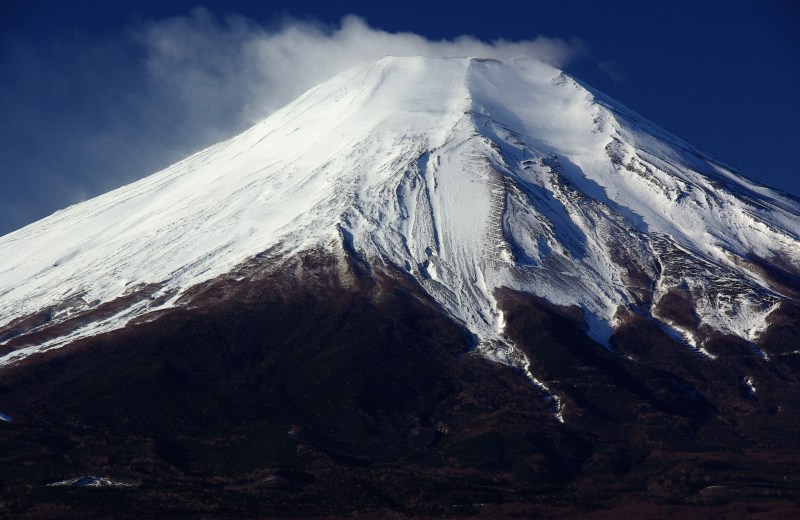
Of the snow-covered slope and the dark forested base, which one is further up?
the snow-covered slope

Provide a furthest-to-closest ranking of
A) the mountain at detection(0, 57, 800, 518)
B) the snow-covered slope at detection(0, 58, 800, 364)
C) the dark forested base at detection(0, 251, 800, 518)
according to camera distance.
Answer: the snow-covered slope at detection(0, 58, 800, 364), the mountain at detection(0, 57, 800, 518), the dark forested base at detection(0, 251, 800, 518)

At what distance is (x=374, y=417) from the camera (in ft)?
292

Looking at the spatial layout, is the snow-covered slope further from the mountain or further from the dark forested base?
the dark forested base

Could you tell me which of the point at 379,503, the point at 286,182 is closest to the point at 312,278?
the point at 286,182

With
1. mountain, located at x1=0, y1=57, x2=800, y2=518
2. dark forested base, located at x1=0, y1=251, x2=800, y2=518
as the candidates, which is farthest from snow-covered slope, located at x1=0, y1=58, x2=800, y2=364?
dark forested base, located at x1=0, y1=251, x2=800, y2=518

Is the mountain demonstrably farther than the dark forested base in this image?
Yes

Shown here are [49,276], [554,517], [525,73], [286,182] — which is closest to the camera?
[554,517]

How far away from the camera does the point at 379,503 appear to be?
72062 millimetres

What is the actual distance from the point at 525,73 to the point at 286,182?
63.3 metres

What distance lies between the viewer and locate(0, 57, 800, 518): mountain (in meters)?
77.5

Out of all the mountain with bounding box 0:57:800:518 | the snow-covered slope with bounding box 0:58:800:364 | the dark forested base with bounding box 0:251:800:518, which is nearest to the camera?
the dark forested base with bounding box 0:251:800:518

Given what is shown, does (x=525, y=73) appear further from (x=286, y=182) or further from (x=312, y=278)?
(x=312, y=278)

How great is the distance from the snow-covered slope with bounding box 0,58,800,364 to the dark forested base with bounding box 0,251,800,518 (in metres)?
5.32

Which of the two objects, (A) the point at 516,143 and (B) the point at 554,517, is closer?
(B) the point at 554,517
